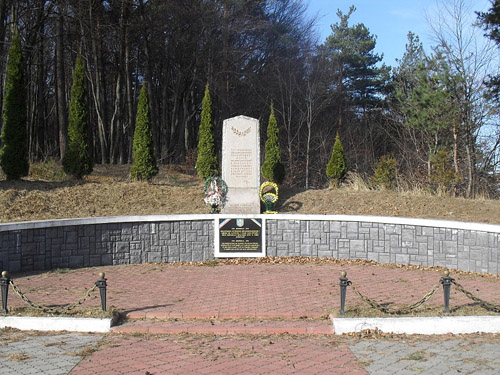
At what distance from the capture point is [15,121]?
16.9 metres

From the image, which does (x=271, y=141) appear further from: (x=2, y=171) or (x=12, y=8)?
(x=12, y=8)

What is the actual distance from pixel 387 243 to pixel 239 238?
11.9 feet

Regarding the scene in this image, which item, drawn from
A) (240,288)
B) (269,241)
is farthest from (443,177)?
(240,288)

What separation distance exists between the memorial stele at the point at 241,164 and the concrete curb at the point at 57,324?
27.2ft

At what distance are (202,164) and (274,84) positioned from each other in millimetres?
14597

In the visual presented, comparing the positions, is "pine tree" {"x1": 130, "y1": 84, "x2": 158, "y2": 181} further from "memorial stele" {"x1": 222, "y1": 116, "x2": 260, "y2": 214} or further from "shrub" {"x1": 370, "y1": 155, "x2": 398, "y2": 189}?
"shrub" {"x1": 370, "y1": 155, "x2": 398, "y2": 189}

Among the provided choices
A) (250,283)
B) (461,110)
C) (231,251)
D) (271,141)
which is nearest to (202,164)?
(271,141)

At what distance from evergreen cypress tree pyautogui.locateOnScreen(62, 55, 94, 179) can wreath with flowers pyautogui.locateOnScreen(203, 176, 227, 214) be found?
5.43 metres

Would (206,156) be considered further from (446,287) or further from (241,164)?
(446,287)

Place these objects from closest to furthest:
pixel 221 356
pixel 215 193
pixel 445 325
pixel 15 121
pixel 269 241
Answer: pixel 221 356 < pixel 445 325 < pixel 269 241 < pixel 215 193 < pixel 15 121

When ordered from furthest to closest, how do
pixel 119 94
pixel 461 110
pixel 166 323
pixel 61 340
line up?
pixel 119 94, pixel 461 110, pixel 166 323, pixel 61 340

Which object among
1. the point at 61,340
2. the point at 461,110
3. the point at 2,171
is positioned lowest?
the point at 61,340

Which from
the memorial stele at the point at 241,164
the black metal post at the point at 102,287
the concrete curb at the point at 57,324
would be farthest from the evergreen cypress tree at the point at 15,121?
the black metal post at the point at 102,287

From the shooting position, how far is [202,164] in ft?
62.2
